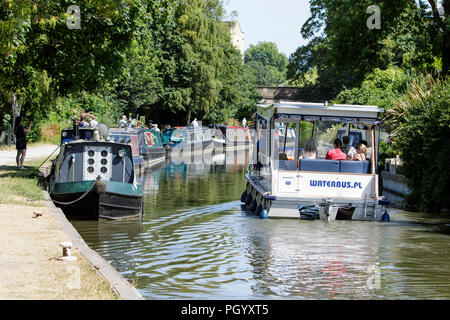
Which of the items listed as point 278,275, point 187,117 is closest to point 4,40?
point 278,275

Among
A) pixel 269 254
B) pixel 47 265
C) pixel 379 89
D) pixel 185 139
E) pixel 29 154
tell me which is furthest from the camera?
pixel 185 139

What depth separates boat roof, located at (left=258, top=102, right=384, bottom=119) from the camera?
55.0 feet

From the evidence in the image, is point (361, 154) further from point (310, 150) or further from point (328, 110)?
point (328, 110)

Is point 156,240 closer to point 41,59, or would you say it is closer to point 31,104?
point 41,59

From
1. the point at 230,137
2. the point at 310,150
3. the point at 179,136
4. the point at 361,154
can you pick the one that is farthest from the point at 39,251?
the point at 230,137

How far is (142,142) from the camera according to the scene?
35250 millimetres

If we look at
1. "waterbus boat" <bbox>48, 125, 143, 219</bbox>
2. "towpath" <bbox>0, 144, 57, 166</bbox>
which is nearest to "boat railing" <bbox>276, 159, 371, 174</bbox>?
"waterbus boat" <bbox>48, 125, 143, 219</bbox>

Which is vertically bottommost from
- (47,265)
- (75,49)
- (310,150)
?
(47,265)

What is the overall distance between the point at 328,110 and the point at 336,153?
3.87ft

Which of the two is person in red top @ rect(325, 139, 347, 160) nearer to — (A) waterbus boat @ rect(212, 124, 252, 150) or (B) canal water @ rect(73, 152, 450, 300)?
(B) canal water @ rect(73, 152, 450, 300)

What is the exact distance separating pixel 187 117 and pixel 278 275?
5091 centimetres

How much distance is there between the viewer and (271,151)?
17.2 meters

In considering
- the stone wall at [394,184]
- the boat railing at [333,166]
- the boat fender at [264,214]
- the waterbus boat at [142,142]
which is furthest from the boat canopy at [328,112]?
the waterbus boat at [142,142]

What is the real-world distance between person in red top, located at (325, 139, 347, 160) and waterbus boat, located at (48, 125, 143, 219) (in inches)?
199
